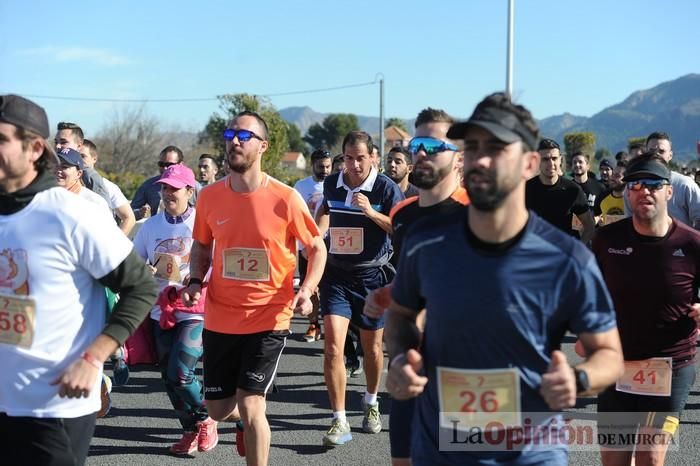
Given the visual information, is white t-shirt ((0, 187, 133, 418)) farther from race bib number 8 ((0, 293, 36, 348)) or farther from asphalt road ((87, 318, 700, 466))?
asphalt road ((87, 318, 700, 466))

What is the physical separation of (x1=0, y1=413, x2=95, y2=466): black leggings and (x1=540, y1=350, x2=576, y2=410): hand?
179 cm

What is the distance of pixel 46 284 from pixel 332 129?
89.1 meters

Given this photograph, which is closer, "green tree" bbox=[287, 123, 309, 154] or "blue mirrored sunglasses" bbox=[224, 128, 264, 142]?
"blue mirrored sunglasses" bbox=[224, 128, 264, 142]

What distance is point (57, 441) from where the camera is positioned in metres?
2.96

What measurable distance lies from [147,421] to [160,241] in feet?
5.22

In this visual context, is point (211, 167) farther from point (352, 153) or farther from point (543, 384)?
point (543, 384)

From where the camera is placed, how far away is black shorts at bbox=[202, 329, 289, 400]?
4719 millimetres

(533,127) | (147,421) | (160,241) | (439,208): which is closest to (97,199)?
(160,241)

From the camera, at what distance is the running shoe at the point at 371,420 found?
6.22 meters

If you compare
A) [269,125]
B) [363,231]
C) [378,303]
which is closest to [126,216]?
[363,231]

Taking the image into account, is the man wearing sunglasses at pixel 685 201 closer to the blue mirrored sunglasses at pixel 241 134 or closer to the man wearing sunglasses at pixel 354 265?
the man wearing sunglasses at pixel 354 265

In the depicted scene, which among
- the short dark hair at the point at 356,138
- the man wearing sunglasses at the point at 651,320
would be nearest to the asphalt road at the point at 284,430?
the man wearing sunglasses at the point at 651,320

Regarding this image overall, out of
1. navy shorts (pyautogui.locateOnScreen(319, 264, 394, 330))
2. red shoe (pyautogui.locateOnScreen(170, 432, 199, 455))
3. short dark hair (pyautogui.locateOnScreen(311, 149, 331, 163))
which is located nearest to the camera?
red shoe (pyautogui.locateOnScreen(170, 432, 199, 455))

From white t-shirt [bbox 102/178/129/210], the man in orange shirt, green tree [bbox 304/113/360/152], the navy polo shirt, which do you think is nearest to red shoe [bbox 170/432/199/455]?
the man in orange shirt
